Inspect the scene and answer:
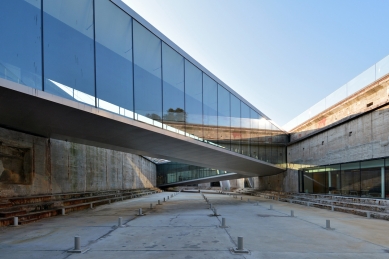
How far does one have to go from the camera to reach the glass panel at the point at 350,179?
20.0m

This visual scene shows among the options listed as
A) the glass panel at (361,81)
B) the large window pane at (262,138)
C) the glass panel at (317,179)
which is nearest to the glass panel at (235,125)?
the large window pane at (262,138)

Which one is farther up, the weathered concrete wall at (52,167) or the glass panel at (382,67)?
the glass panel at (382,67)

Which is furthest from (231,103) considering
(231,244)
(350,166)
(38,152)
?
(231,244)

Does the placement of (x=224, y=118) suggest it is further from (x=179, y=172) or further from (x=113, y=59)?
(x=179, y=172)

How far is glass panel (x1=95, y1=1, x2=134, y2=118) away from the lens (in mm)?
13641

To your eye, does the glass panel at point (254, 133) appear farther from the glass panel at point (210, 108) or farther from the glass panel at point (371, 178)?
the glass panel at point (371, 178)

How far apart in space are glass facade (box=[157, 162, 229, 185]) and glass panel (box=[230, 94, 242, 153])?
13.8 m

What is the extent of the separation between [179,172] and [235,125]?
30.1 m

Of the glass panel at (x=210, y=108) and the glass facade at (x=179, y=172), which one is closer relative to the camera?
the glass panel at (x=210, y=108)

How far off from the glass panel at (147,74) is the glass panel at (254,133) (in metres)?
15.1

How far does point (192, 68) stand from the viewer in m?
21.7

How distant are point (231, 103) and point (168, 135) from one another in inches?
471

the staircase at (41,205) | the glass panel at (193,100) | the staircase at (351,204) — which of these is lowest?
the staircase at (351,204)

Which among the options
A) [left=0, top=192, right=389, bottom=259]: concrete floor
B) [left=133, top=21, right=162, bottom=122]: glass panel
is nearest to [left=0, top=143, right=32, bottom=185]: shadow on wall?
[left=0, top=192, right=389, bottom=259]: concrete floor
